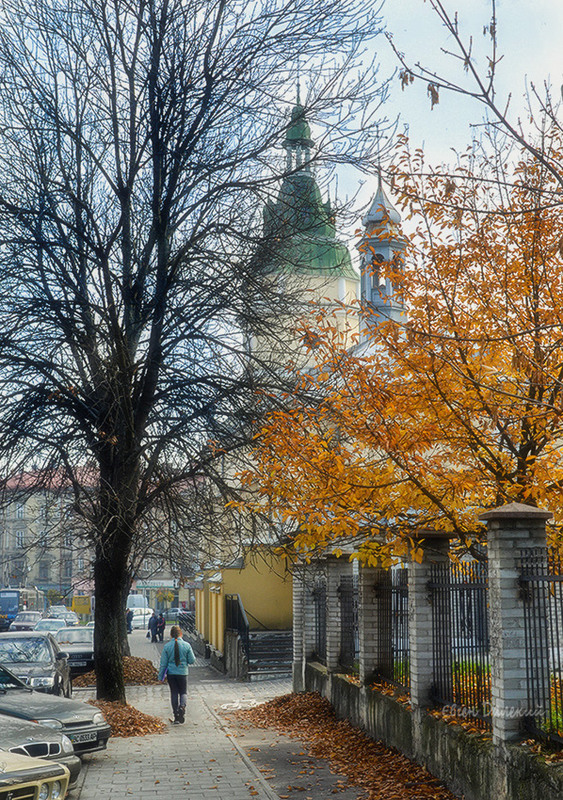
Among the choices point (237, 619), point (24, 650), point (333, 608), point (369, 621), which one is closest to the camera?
point (369, 621)

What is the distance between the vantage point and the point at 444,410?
10.2 m

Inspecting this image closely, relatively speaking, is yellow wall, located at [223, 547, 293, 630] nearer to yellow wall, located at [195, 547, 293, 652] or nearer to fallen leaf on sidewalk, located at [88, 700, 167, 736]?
yellow wall, located at [195, 547, 293, 652]

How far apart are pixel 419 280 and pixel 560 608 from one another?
4.75 metres

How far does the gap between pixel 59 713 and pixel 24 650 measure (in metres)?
5.22

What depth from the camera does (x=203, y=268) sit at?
1505 cm

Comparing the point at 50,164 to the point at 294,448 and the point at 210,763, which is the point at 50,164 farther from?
the point at 210,763

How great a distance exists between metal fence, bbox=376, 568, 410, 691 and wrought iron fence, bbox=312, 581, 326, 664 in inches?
179

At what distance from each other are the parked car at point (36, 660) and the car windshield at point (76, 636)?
42.3ft

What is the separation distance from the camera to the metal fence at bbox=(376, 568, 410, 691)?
1180cm

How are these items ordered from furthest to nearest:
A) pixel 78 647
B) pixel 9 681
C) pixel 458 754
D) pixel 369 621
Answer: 1. pixel 78 647
2. pixel 369 621
3. pixel 9 681
4. pixel 458 754

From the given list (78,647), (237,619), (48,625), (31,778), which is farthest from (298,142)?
(48,625)

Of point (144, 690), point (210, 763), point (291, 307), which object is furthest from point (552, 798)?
point (144, 690)

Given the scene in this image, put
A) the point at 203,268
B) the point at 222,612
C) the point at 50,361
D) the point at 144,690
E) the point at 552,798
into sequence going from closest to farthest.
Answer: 1. the point at 552,798
2. the point at 50,361
3. the point at 203,268
4. the point at 144,690
5. the point at 222,612

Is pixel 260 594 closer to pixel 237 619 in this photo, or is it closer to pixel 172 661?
pixel 237 619
